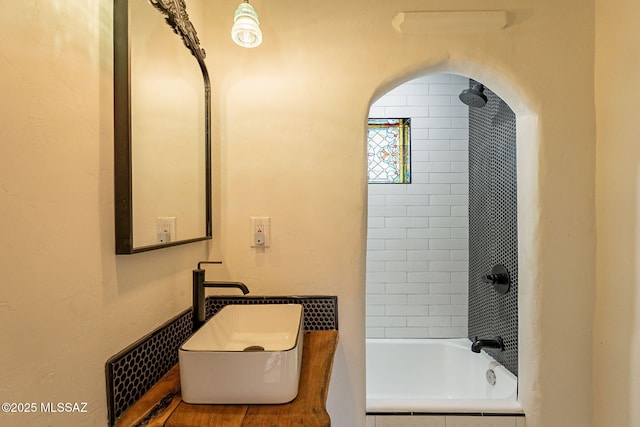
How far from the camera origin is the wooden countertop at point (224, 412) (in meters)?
0.66

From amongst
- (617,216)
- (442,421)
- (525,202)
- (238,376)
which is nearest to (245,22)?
(238,376)

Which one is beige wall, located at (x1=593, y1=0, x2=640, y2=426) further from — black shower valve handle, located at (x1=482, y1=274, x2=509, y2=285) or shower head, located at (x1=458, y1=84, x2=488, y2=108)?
shower head, located at (x1=458, y1=84, x2=488, y2=108)

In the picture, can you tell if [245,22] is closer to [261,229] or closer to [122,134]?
[122,134]

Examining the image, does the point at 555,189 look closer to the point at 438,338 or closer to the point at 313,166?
the point at 313,166

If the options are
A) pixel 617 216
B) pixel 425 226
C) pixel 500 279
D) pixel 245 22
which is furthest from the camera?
pixel 425 226

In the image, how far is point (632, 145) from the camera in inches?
45.4

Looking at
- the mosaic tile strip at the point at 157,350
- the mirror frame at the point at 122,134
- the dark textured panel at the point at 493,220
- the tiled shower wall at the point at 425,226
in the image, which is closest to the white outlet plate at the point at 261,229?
the mosaic tile strip at the point at 157,350

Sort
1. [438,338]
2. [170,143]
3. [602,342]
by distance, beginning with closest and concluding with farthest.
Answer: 1. [170,143]
2. [602,342]
3. [438,338]

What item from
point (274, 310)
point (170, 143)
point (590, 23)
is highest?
point (590, 23)

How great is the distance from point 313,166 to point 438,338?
181cm

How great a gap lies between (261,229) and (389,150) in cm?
146

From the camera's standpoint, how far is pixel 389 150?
7.82 feet

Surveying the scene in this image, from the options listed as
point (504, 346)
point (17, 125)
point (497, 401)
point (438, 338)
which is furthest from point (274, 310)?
point (438, 338)

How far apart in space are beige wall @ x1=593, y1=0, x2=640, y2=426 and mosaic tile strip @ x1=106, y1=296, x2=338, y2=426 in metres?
1.12
